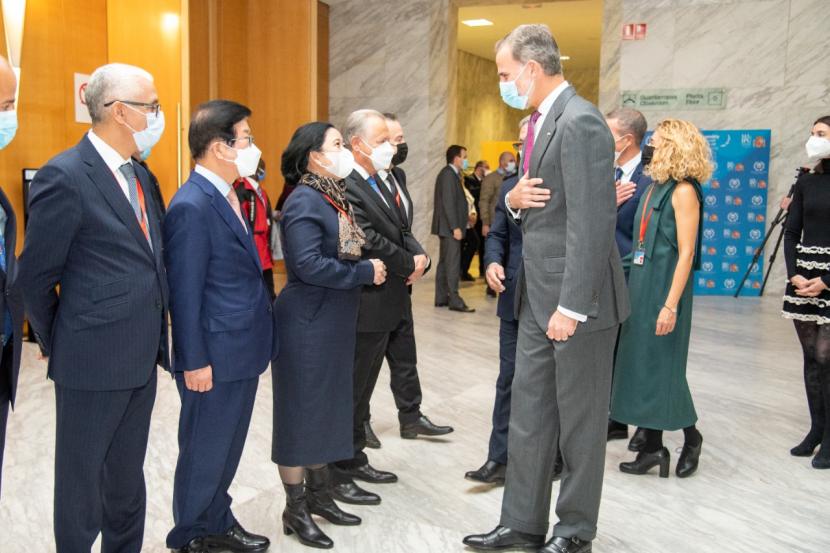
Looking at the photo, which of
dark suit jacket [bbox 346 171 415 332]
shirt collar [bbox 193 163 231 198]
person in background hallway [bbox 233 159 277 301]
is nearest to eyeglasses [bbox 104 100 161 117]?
shirt collar [bbox 193 163 231 198]

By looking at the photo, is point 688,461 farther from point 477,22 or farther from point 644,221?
point 477,22

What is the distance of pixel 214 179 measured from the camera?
2777mm

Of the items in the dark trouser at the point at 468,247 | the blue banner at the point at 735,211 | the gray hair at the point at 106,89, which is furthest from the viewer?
the dark trouser at the point at 468,247

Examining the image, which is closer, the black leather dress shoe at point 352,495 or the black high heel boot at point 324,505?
the black high heel boot at point 324,505

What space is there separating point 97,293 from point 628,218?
8.65ft

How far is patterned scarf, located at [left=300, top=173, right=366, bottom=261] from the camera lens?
308 cm

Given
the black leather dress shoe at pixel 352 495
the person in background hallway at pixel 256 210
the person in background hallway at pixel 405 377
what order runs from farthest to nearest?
the person in background hallway at pixel 256 210, the person in background hallway at pixel 405 377, the black leather dress shoe at pixel 352 495

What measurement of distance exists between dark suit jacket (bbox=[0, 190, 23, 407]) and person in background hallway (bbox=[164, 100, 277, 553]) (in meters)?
0.48

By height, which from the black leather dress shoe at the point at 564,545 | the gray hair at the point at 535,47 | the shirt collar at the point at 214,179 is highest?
the gray hair at the point at 535,47

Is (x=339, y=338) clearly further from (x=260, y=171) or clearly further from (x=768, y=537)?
(x=260, y=171)

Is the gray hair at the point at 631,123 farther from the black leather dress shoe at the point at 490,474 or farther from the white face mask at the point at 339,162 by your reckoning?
the black leather dress shoe at the point at 490,474

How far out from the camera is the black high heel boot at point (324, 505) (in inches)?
128

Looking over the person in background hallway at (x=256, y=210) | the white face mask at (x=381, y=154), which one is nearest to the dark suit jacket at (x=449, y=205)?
the person in background hallway at (x=256, y=210)

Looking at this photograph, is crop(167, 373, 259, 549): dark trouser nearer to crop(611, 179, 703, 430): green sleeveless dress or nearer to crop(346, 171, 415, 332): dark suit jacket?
crop(346, 171, 415, 332): dark suit jacket
